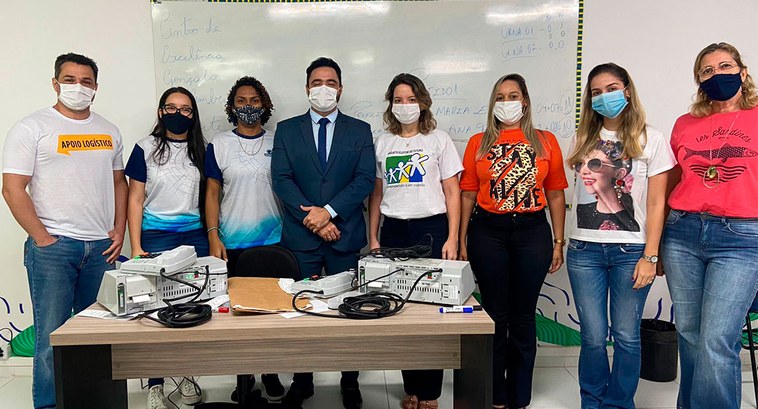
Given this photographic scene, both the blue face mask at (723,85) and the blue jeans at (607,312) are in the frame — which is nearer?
the blue face mask at (723,85)

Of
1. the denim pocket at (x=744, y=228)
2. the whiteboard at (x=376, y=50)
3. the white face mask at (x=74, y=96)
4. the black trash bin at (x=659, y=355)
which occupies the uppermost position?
the whiteboard at (x=376, y=50)

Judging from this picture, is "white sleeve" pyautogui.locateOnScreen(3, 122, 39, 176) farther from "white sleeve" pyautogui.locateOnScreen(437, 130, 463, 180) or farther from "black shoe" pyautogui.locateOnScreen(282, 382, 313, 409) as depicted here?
"white sleeve" pyautogui.locateOnScreen(437, 130, 463, 180)

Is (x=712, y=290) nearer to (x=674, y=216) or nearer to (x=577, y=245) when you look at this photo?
(x=674, y=216)

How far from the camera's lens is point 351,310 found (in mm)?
1637

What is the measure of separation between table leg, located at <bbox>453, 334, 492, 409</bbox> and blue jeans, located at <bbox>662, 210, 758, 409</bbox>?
103 centimetres

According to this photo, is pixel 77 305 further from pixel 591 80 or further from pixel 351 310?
pixel 591 80

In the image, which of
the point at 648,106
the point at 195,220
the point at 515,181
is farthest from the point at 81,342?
the point at 648,106

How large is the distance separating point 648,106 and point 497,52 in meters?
1.01

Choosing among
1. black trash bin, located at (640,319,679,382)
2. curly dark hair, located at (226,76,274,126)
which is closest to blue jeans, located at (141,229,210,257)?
curly dark hair, located at (226,76,274,126)

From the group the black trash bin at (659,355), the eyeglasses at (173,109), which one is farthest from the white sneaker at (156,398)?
the black trash bin at (659,355)

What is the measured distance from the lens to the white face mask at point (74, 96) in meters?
2.30

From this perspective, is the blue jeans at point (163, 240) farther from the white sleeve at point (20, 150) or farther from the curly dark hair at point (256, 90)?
the curly dark hair at point (256, 90)

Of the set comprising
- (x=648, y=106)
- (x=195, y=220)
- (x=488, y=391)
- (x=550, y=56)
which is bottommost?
(x=488, y=391)

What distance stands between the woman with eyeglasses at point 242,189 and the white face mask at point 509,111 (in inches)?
47.2
